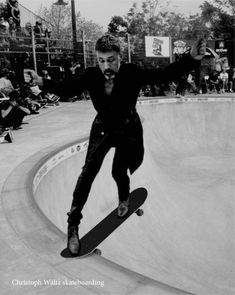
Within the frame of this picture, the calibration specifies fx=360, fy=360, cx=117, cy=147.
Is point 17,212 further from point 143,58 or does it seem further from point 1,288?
point 143,58

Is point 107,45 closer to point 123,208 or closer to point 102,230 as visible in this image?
point 123,208

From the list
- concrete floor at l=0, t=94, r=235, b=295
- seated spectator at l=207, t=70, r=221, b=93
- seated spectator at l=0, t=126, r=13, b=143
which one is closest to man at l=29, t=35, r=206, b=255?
concrete floor at l=0, t=94, r=235, b=295

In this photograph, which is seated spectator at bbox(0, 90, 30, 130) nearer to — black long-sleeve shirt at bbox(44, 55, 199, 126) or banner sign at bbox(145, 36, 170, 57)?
black long-sleeve shirt at bbox(44, 55, 199, 126)

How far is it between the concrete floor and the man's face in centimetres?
152

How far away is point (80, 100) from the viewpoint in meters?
20.0

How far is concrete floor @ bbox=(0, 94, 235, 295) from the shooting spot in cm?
274

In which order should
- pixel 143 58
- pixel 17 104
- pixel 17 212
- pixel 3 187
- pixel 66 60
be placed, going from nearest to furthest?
pixel 17 212 → pixel 3 187 → pixel 17 104 → pixel 66 60 → pixel 143 58

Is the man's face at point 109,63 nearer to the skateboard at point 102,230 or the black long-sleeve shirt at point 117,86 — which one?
the black long-sleeve shirt at point 117,86

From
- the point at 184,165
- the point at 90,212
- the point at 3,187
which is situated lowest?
the point at 184,165

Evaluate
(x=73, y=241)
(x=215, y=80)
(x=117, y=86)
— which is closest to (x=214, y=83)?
(x=215, y=80)

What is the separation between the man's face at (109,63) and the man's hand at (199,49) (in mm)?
596

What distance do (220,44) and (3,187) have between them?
2615 centimetres

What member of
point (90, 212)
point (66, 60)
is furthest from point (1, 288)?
point (66, 60)

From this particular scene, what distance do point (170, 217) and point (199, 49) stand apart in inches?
213
